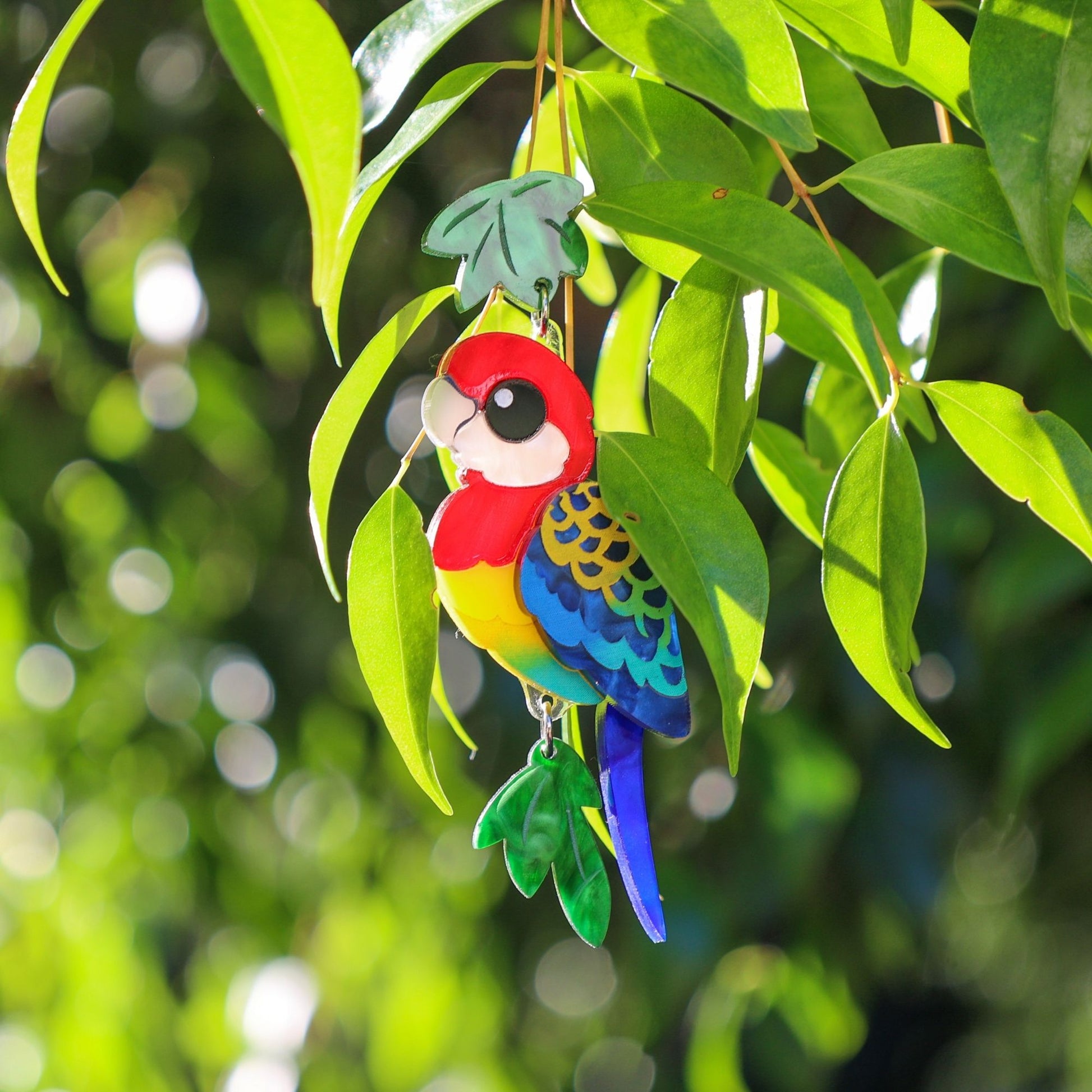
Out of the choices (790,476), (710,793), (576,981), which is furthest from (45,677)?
(790,476)

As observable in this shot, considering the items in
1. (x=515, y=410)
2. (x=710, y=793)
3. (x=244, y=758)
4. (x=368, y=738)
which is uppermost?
(x=515, y=410)

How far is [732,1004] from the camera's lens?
1.14 meters

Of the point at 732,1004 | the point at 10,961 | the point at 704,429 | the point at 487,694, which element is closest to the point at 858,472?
the point at 704,429

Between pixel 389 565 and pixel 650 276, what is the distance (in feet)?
0.78

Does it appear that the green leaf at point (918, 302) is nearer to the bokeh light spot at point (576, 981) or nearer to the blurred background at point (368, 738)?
the blurred background at point (368, 738)

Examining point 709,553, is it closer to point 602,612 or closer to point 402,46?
point 602,612

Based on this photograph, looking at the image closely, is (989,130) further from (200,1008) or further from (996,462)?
(200,1008)

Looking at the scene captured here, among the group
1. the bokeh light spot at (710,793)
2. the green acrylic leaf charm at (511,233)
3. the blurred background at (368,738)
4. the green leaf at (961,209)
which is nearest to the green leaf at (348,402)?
the green acrylic leaf charm at (511,233)

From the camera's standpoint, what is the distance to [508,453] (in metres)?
0.36

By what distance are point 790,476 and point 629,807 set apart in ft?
0.49

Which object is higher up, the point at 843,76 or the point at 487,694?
the point at 843,76

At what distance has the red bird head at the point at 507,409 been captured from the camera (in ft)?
1.14

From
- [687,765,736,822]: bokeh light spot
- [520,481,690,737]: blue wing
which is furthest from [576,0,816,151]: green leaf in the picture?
[687,765,736,822]: bokeh light spot

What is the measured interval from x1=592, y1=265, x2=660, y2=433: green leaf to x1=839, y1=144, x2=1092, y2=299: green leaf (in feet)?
0.66
